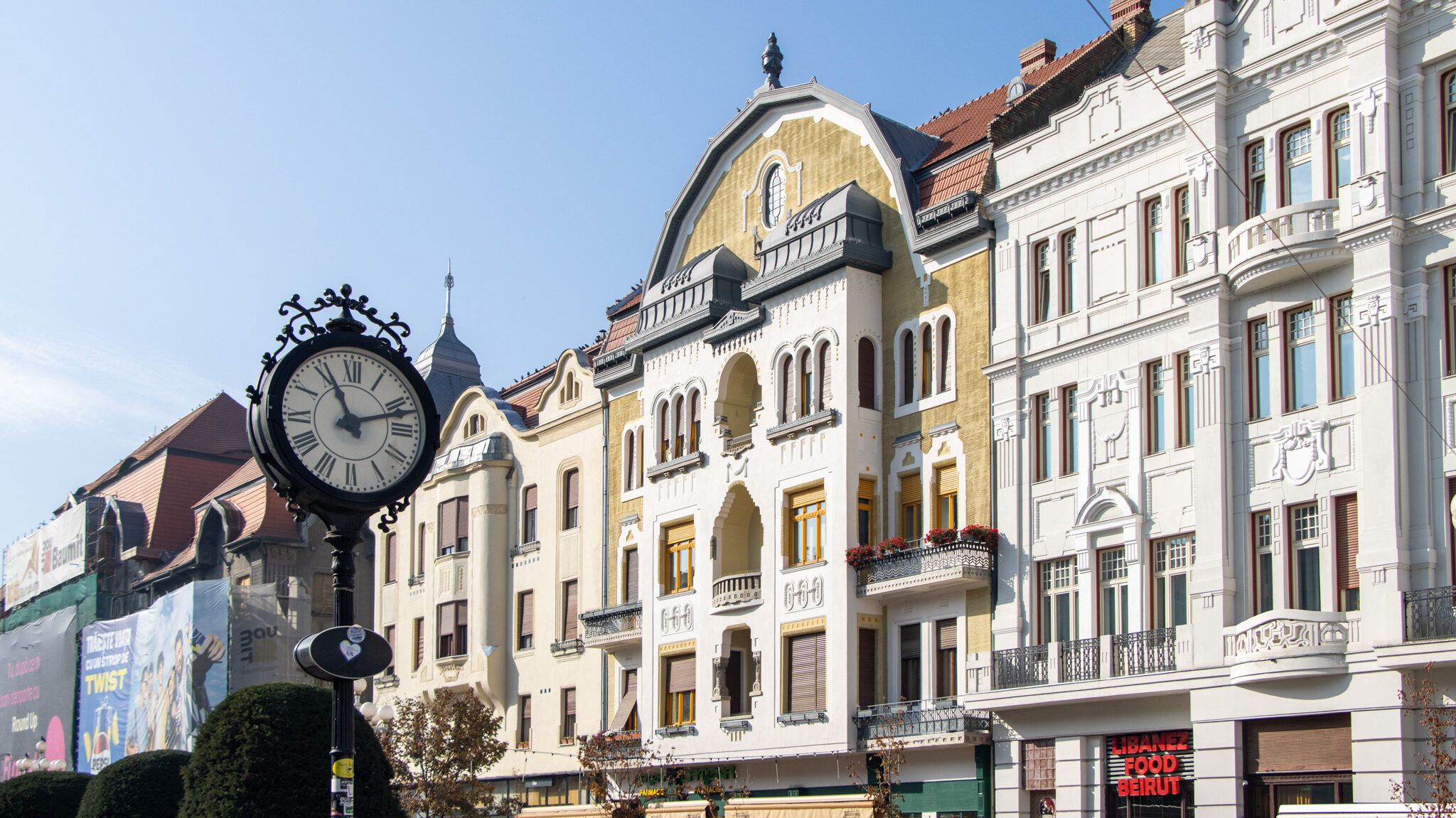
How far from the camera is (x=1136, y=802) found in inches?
1120

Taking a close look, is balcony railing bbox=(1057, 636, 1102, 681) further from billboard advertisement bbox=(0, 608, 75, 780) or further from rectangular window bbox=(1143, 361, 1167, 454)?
billboard advertisement bbox=(0, 608, 75, 780)

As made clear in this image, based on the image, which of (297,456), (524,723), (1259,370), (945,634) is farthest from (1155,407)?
(524,723)

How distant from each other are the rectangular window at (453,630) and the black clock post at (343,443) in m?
36.6

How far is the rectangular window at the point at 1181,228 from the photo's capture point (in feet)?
93.6

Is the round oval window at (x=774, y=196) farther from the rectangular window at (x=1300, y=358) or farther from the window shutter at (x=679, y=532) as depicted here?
the rectangular window at (x=1300, y=358)

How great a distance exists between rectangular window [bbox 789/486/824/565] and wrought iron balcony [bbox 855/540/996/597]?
1.62 meters

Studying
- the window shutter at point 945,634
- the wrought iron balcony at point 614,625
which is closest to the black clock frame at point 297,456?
the window shutter at point 945,634

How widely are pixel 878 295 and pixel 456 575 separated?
Result: 1835cm

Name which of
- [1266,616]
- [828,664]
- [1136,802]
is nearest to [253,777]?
[1266,616]

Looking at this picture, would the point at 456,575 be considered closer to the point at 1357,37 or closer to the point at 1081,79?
the point at 1081,79

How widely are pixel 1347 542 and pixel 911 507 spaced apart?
1084 centimetres

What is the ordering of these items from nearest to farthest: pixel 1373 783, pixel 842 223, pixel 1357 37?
pixel 1373 783 → pixel 1357 37 → pixel 842 223

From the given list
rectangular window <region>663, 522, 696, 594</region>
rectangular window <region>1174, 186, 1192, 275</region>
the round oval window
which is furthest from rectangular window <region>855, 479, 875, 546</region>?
rectangular window <region>1174, 186, 1192, 275</region>

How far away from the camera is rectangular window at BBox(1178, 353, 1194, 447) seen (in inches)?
1105
